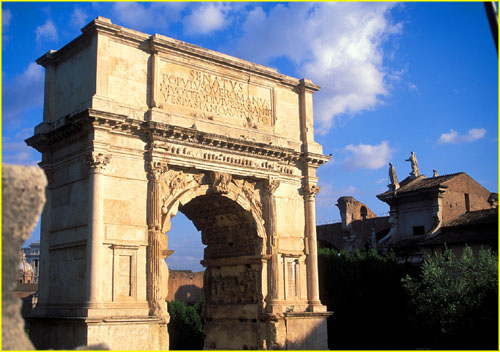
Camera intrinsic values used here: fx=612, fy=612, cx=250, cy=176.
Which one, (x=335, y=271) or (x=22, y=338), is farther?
(x=335, y=271)

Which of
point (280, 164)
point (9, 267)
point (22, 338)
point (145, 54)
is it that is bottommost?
point (22, 338)

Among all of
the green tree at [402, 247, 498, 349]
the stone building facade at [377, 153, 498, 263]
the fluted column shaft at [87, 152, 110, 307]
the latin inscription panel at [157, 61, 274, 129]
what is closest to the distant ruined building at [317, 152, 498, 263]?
the stone building facade at [377, 153, 498, 263]

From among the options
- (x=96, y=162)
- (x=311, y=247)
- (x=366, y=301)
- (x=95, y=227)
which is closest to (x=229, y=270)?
(x=311, y=247)

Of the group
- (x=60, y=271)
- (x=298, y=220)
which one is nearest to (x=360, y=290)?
(x=298, y=220)

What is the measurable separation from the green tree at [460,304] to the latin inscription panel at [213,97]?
27.6 ft

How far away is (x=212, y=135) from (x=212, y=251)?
4.78 metres

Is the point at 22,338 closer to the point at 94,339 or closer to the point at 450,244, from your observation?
the point at 94,339

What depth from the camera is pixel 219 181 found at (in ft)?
60.2

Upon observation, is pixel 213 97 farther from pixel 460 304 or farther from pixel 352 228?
pixel 352 228

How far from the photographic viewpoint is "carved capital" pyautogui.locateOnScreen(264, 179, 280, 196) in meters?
19.6

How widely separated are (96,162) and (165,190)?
2.31 m

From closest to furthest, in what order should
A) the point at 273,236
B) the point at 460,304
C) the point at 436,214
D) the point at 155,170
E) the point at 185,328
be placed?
1. the point at 155,170
2. the point at 273,236
3. the point at 460,304
4. the point at 436,214
5. the point at 185,328

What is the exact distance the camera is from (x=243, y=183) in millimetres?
19312

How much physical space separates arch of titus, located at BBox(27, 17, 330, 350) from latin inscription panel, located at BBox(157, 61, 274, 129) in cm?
4
